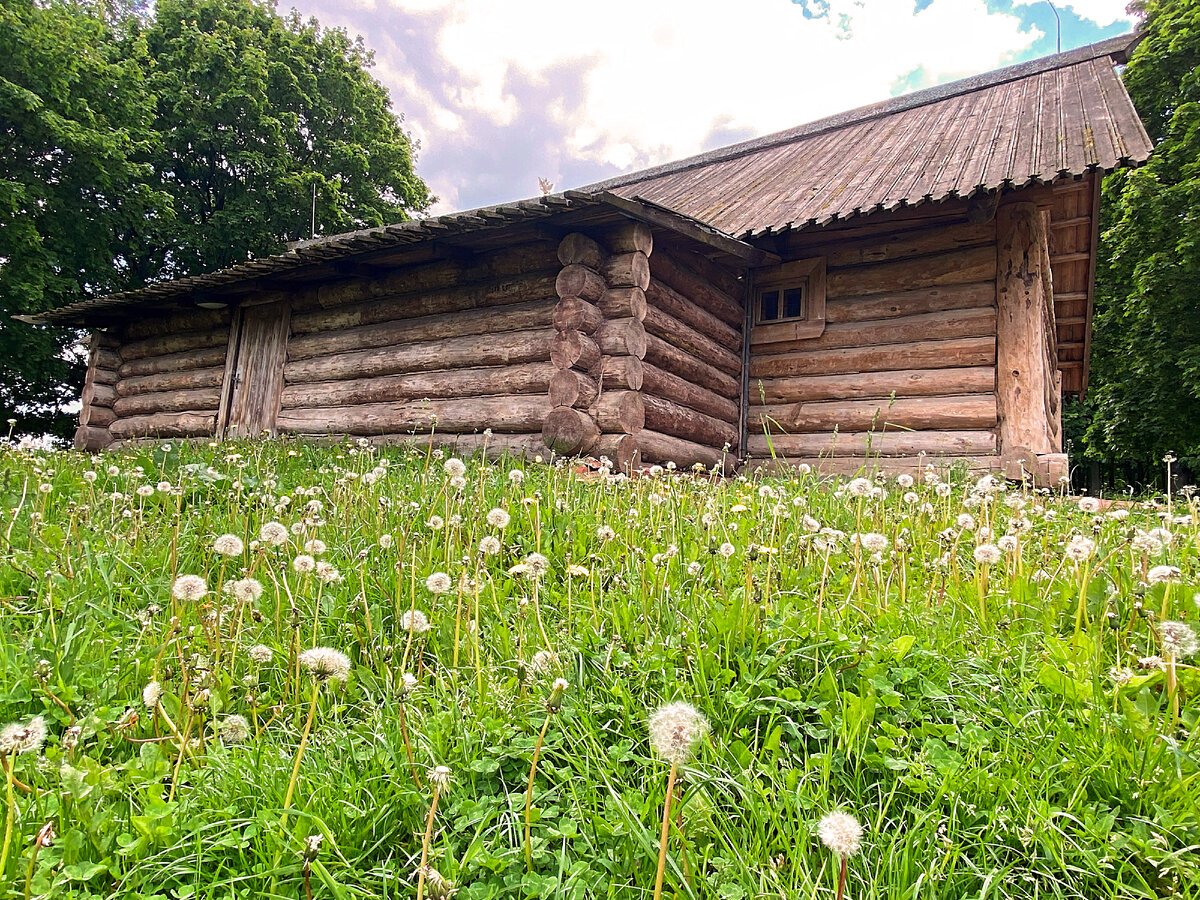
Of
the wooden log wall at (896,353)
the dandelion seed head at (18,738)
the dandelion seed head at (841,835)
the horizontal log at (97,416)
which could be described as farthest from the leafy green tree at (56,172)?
the dandelion seed head at (841,835)

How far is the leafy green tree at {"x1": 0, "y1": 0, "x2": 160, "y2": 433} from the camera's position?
57.6ft

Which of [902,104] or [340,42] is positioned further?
[340,42]

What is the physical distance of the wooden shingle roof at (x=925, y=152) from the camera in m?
7.25

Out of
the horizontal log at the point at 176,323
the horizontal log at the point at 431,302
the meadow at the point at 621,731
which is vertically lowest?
the meadow at the point at 621,731

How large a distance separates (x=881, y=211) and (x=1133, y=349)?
14.8 meters

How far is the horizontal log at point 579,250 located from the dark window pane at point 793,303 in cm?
337

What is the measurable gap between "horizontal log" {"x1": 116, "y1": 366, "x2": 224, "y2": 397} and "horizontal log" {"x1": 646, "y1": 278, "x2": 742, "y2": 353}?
821 cm

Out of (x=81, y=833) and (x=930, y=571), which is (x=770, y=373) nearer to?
(x=930, y=571)

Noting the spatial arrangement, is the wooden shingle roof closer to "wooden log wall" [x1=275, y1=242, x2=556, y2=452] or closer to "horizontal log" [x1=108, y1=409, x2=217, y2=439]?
"wooden log wall" [x1=275, y1=242, x2=556, y2=452]

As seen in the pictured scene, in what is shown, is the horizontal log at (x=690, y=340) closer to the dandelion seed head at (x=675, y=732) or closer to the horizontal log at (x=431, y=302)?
the horizontal log at (x=431, y=302)

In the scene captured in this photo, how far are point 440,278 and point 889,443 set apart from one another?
20.1 ft

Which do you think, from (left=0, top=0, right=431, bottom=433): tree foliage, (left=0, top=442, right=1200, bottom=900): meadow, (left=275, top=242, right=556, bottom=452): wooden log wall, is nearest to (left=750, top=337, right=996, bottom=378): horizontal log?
(left=275, top=242, right=556, bottom=452): wooden log wall

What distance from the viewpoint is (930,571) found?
2.78 metres

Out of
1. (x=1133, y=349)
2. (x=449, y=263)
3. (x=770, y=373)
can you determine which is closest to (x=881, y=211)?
(x=770, y=373)
